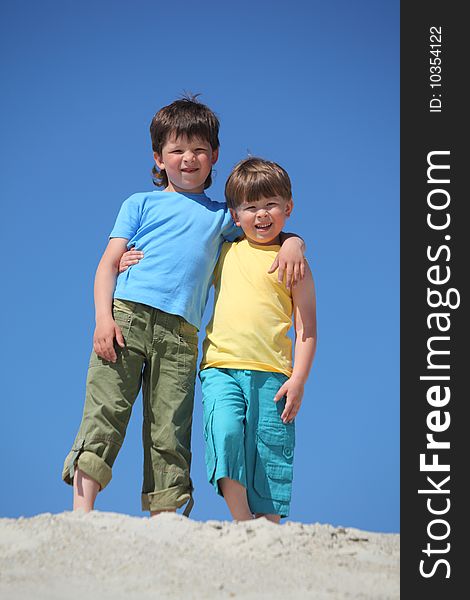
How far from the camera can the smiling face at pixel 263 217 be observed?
12.3ft

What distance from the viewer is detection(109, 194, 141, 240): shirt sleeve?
12.6 feet

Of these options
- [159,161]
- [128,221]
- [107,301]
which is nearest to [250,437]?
[107,301]

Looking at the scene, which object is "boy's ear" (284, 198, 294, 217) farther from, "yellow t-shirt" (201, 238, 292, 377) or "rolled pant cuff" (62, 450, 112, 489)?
"rolled pant cuff" (62, 450, 112, 489)

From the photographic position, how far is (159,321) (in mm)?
3646

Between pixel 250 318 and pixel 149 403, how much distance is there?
628mm

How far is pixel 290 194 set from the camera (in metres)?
3.84

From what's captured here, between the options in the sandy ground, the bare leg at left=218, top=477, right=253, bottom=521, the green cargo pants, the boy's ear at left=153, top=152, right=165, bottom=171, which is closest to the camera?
the sandy ground

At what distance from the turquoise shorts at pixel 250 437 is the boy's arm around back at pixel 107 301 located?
0.48 m

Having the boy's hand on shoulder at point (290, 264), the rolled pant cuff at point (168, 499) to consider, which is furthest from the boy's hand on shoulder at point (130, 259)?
the rolled pant cuff at point (168, 499)

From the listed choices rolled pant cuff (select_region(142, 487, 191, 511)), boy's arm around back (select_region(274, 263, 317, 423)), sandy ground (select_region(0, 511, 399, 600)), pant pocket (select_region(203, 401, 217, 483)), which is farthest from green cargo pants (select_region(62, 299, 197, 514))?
sandy ground (select_region(0, 511, 399, 600))

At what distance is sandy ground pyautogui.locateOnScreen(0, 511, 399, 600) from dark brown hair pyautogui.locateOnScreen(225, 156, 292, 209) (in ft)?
5.45

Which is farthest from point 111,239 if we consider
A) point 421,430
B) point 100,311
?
point 421,430

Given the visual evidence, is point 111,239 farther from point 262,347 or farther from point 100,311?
point 262,347

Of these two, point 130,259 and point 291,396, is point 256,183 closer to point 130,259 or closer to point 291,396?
point 130,259
